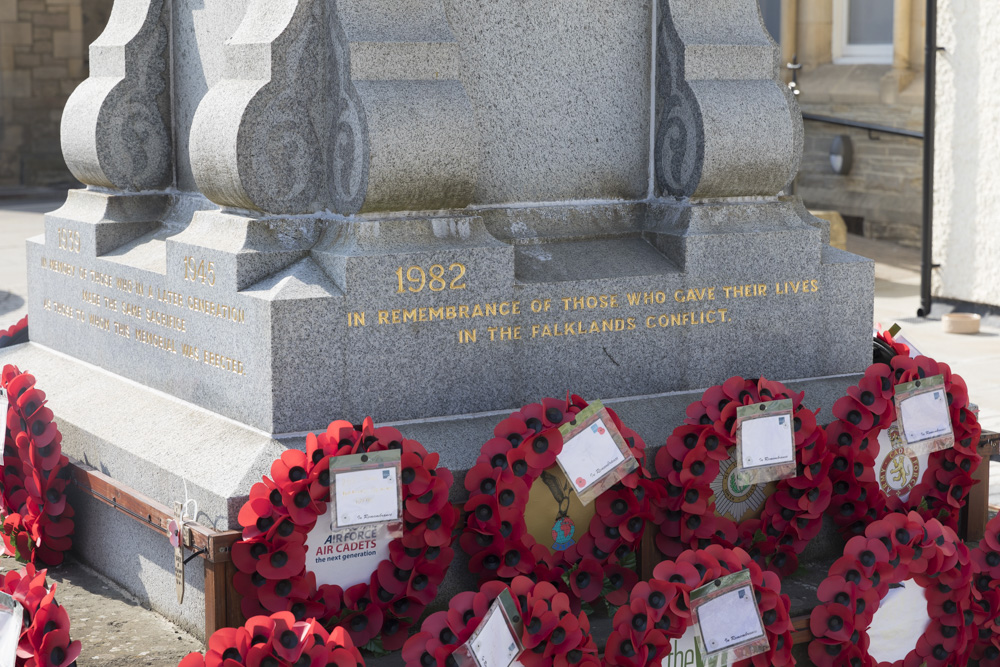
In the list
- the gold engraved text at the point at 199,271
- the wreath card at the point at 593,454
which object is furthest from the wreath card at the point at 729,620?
the gold engraved text at the point at 199,271

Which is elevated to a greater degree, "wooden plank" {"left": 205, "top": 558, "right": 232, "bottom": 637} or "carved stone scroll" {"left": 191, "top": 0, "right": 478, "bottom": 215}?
"carved stone scroll" {"left": 191, "top": 0, "right": 478, "bottom": 215}

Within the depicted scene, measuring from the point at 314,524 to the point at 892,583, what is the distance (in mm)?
1491

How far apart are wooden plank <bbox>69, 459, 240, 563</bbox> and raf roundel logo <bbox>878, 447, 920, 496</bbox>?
2.05 meters

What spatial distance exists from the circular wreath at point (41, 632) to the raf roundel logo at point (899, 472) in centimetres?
247

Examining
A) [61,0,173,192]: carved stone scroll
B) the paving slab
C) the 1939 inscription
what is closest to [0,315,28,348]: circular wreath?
the 1939 inscription

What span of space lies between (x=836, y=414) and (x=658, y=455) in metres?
0.61

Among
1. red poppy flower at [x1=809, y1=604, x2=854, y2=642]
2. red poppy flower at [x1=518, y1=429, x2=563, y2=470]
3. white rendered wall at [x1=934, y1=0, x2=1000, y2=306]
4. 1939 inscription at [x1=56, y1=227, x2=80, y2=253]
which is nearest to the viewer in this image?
red poppy flower at [x1=809, y1=604, x2=854, y2=642]

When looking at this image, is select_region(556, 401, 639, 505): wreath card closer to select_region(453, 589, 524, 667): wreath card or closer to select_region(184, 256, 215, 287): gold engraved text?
select_region(453, 589, 524, 667): wreath card

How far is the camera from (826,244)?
15.8 ft

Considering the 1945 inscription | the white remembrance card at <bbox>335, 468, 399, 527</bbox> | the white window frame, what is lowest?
the white remembrance card at <bbox>335, 468, 399, 527</bbox>

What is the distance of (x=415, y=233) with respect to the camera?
12.6 feet

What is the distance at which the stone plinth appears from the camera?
376 centimetres

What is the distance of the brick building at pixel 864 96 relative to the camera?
13219 millimetres

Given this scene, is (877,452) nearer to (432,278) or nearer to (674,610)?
(674,610)
